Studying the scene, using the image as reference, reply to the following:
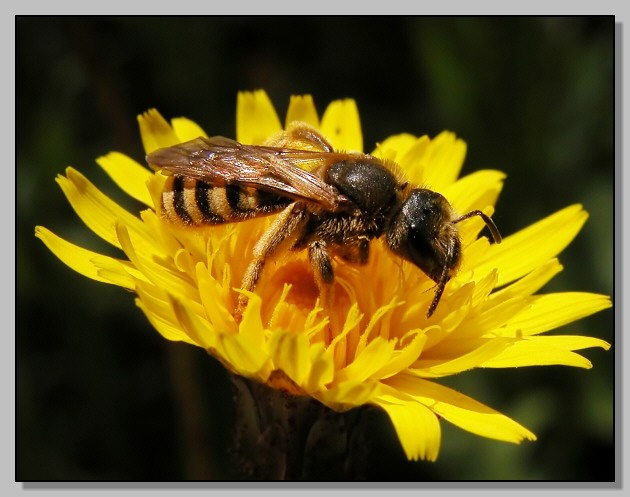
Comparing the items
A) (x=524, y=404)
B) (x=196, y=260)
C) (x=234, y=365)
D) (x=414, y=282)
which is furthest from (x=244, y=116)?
(x=524, y=404)

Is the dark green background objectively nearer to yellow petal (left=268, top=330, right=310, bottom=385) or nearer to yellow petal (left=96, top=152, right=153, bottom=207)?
yellow petal (left=96, top=152, right=153, bottom=207)

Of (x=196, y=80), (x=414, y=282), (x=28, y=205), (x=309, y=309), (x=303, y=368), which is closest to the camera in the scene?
(x=303, y=368)

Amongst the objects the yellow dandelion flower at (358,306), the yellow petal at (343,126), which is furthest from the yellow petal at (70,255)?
the yellow petal at (343,126)

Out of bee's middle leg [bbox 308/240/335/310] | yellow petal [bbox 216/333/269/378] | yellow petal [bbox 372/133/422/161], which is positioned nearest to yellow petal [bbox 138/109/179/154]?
yellow petal [bbox 372/133/422/161]

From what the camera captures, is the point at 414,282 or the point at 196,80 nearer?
the point at 414,282

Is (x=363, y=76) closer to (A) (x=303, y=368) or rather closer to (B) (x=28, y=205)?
(B) (x=28, y=205)

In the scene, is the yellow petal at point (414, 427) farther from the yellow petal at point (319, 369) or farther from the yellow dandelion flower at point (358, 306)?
the yellow petal at point (319, 369)
